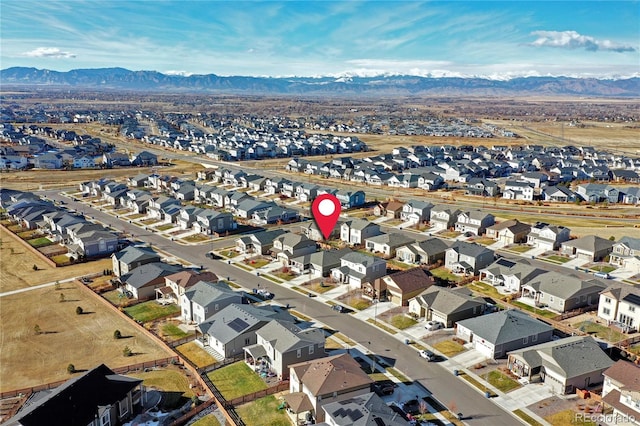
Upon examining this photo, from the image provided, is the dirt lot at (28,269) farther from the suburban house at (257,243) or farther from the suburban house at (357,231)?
the suburban house at (357,231)

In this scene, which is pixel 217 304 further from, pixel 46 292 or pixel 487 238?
pixel 487 238

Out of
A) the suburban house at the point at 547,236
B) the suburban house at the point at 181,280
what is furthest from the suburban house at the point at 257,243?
the suburban house at the point at 547,236

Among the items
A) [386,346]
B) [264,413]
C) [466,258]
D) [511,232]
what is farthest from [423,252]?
[264,413]

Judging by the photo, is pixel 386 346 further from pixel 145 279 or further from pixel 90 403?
pixel 145 279

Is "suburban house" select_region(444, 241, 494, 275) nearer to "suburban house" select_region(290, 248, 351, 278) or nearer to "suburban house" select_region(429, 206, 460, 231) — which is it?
"suburban house" select_region(290, 248, 351, 278)

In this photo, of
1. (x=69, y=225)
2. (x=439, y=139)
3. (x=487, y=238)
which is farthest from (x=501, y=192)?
(x=439, y=139)

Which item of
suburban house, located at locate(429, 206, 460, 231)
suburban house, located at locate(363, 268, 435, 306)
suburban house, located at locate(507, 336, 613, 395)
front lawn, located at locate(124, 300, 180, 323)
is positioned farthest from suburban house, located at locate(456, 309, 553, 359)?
suburban house, located at locate(429, 206, 460, 231)
